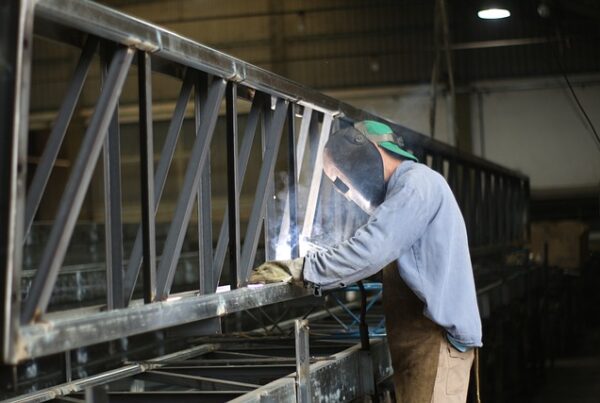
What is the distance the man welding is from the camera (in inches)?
139

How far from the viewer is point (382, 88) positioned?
1762cm

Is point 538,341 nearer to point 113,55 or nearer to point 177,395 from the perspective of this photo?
point 177,395

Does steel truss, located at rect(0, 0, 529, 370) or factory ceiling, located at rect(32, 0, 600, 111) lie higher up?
factory ceiling, located at rect(32, 0, 600, 111)

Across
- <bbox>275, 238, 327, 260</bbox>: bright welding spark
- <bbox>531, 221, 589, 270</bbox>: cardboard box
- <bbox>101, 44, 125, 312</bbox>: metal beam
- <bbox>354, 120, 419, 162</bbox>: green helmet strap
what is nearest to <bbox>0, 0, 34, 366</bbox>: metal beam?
<bbox>101, 44, 125, 312</bbox>: metal beam

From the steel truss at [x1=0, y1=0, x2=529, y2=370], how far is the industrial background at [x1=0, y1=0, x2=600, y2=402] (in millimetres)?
1860

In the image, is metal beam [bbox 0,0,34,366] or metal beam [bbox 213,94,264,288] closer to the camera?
metal beam [bbox 0,0,34,366]

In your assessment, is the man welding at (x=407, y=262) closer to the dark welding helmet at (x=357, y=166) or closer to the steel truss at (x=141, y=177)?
the dark welding helmet at (x=357, y=166)

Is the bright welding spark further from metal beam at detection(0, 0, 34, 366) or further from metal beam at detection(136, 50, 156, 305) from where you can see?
metal beam at detection(0, 0, 34, 366)

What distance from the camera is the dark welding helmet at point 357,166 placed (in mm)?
3938

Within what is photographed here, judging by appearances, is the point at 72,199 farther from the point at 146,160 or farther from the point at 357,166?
the point at 357,166

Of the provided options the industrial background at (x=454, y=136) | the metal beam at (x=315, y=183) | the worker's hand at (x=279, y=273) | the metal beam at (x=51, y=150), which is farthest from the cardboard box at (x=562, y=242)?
the metal beam at (x=51, y=150)

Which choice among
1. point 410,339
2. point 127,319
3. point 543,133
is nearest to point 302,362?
point 410,339

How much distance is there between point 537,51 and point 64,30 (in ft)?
48.3

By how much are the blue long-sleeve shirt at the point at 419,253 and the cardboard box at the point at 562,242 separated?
937cm
